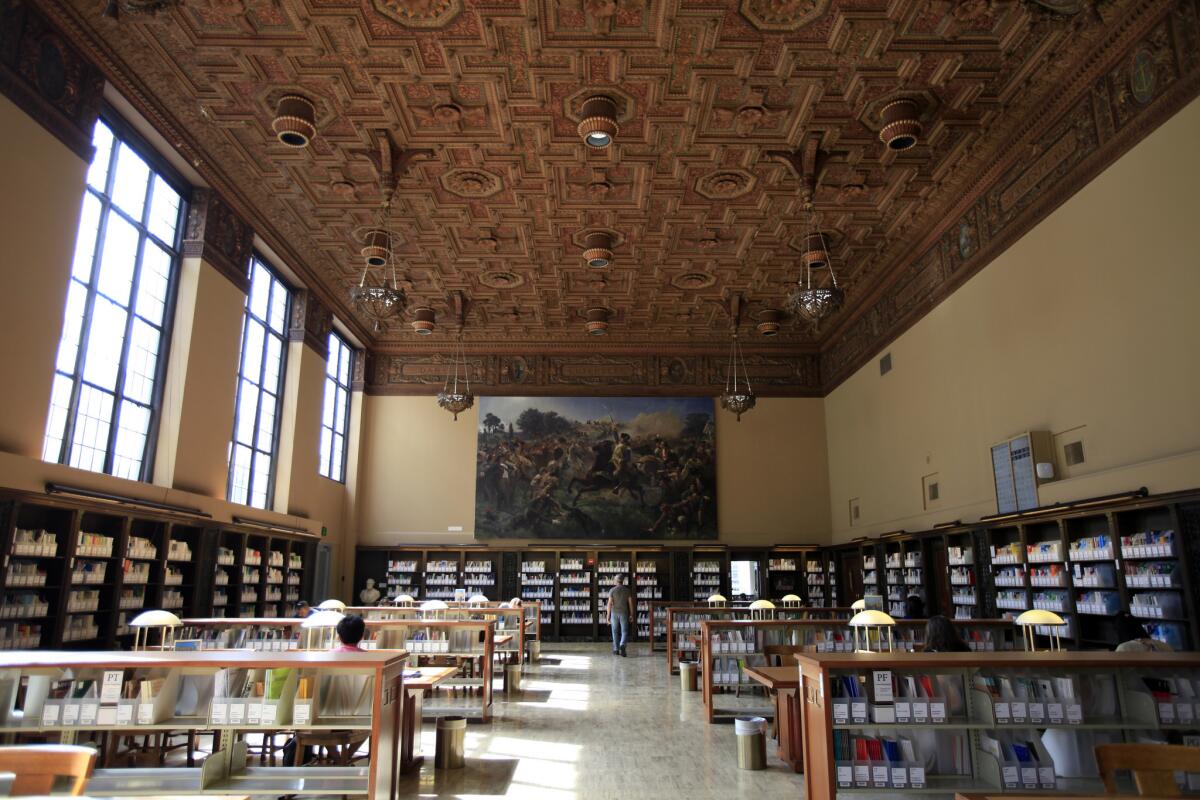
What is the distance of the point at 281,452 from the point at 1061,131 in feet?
50.7

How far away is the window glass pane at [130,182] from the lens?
441 inches

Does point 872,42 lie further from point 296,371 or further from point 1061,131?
point 296,371

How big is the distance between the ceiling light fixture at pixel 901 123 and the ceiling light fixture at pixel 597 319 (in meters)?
9.51

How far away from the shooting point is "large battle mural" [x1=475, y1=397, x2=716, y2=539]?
21797mm

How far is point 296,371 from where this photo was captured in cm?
1734

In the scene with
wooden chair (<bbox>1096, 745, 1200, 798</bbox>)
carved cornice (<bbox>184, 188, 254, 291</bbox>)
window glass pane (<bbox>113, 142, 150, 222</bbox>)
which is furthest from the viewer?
carved cornice (<bbox>184, 188, 254, 291</bbox>)

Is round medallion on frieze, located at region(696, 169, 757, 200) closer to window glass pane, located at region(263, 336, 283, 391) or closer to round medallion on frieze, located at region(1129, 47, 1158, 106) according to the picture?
round medallion on frieze, located at region(1129, 47, 1158, 106)

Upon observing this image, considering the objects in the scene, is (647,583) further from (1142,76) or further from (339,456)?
(1142,76)

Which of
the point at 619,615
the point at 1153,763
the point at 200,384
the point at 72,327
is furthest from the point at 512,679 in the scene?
the point at 1153,763

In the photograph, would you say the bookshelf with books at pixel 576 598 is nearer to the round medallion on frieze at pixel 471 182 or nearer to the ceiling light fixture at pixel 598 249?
the ceiling light fixture at pixel 598 249

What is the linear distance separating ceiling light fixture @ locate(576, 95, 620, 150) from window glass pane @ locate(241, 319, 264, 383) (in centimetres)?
826

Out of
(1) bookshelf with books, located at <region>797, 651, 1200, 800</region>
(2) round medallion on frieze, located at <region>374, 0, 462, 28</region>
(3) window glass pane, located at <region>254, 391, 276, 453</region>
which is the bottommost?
(1) bookshelf with books, located at <region>797, 651, 1200, 800</region>

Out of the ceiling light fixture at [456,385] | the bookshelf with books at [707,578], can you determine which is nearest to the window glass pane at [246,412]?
the ceiling light fixture at [456,385]

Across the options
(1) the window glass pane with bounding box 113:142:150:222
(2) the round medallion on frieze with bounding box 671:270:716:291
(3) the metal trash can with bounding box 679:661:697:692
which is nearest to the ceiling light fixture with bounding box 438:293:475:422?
(2) the round medallion on frieze with bounding box 671:270:716:291
